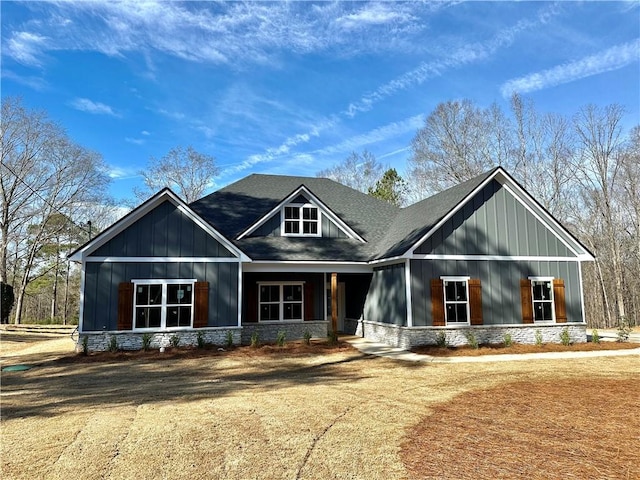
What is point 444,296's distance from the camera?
14.3 metres

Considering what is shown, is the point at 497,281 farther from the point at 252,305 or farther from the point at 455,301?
the point at 252,305

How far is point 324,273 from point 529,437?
11766mm

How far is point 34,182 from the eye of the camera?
98.9 ft

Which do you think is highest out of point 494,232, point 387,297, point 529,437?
point 494,232

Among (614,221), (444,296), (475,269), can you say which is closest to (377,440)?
(444,296)

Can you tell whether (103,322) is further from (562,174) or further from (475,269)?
(562,174)

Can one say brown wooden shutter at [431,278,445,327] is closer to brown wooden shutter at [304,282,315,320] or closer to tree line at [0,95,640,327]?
brown wooden shutter at [304,282,315,320]

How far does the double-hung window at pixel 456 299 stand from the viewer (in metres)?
14.4

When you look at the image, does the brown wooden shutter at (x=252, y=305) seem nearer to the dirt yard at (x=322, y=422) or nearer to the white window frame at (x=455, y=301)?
the dirt yard at (x=322, y=422)

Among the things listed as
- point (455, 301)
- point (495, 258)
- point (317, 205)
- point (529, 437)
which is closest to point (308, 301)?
point (317, 205)

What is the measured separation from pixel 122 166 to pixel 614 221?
126 ft

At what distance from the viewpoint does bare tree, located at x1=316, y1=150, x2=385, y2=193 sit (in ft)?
127

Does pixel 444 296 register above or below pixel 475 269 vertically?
below

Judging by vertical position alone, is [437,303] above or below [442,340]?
above
